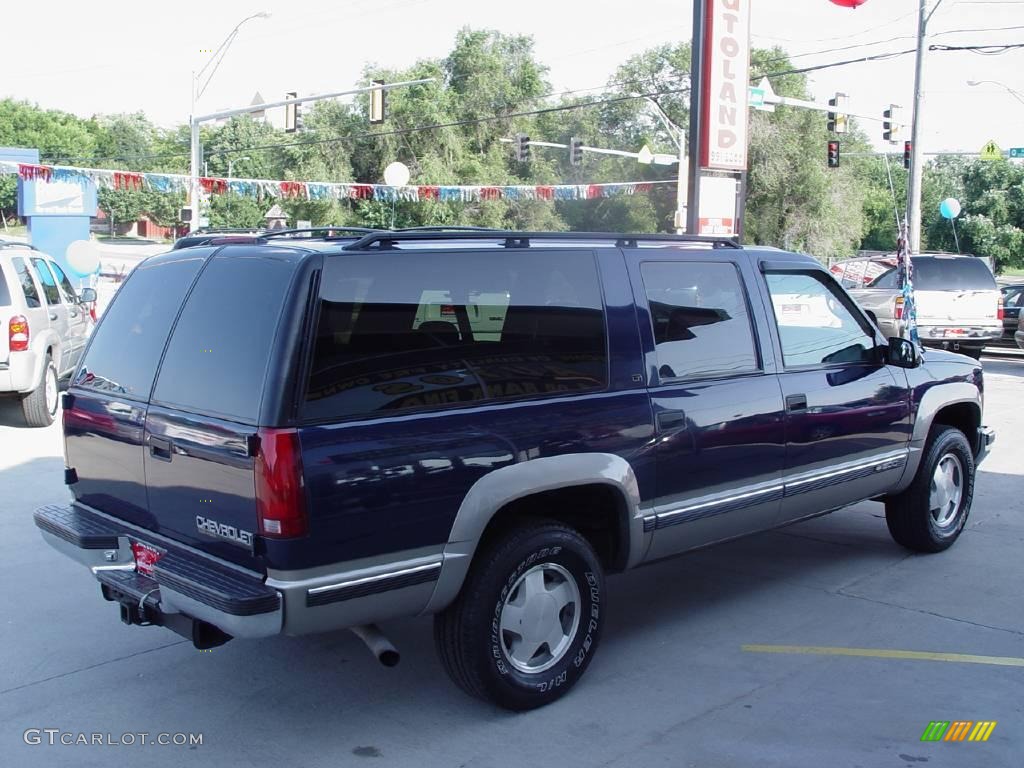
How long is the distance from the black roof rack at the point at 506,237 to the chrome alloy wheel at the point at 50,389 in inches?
304

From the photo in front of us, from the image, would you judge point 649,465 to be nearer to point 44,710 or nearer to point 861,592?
point 861,592

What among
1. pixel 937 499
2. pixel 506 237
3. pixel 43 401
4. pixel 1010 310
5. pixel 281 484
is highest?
pixel 506 237

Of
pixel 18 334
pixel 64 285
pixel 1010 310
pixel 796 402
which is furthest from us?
pixel 1010 310

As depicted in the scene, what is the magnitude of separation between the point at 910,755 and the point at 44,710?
136 inches

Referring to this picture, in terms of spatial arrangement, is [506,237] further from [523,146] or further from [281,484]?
[523,146]

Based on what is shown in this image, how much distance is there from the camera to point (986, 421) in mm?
11969

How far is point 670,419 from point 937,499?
2772mm

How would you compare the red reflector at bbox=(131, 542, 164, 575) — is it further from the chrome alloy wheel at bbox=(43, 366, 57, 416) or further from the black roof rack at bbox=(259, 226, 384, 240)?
the chrome alloy wheel at bbox=(43, 366, 57, 416)

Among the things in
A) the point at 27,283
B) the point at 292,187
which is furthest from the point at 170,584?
the point at 292,187

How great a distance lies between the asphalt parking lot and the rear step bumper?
1.65 feet

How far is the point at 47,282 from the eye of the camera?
1145 centimetres

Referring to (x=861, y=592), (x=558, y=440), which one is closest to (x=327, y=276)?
(x=558, y=440)

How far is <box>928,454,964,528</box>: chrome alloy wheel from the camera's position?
6535 mm

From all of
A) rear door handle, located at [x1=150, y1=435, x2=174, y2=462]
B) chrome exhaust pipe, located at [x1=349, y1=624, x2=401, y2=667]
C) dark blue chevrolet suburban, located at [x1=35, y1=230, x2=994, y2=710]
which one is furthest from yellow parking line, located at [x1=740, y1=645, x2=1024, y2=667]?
rear door handle, located at [x1=150, y1=435, x2=174, y2=462]
